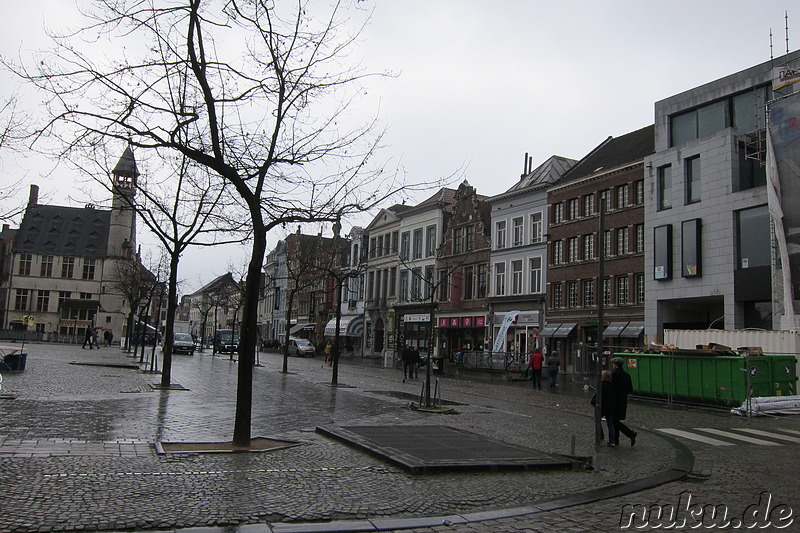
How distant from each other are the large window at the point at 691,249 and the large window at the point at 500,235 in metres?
15.2

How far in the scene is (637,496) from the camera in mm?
8391

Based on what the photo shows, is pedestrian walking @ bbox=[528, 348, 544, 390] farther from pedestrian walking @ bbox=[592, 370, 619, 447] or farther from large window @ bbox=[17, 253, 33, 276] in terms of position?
large window @ bbox=[17, 253, 33, 276]

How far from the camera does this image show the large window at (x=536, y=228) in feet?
151

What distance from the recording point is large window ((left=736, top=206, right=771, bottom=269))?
31812mm

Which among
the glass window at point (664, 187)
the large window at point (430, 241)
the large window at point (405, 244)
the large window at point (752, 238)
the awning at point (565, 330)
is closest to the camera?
the large window at point (752, 238)

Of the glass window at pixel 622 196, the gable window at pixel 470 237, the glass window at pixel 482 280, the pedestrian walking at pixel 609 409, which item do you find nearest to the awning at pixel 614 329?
the glass window at pixel 622 196

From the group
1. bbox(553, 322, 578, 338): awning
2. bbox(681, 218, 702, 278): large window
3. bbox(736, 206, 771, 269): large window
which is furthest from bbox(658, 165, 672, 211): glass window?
bbox(553, 322, 578, 338): awning

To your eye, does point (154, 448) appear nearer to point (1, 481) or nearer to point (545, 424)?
point (1, 481)

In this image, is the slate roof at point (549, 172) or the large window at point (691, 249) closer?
the large window at point (691, 249)

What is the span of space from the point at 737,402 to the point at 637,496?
14.0m

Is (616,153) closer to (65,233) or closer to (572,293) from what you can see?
(572,293)

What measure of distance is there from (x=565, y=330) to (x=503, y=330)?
4616mm

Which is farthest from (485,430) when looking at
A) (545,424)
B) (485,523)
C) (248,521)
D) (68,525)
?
(68,525)

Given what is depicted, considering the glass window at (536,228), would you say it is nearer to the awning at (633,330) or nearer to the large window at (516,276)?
the large window at (516,276)
